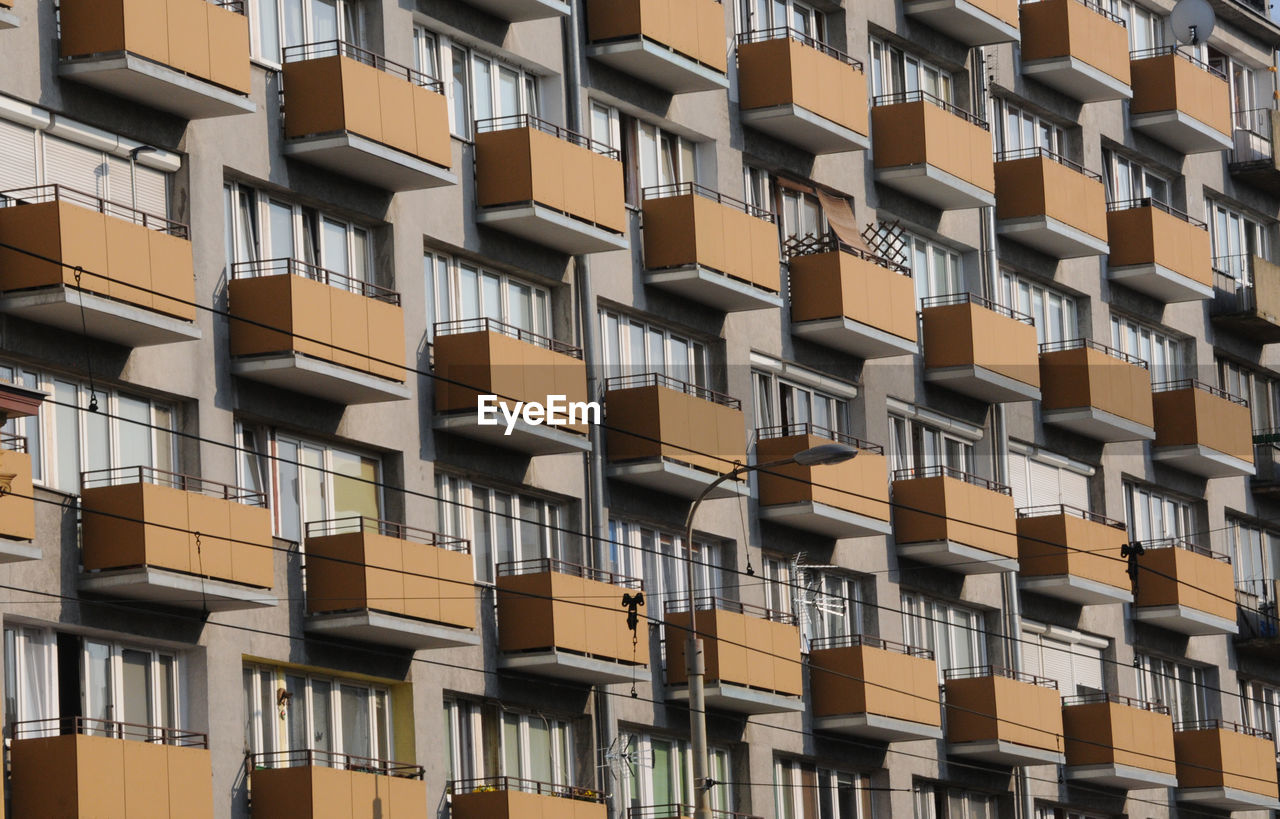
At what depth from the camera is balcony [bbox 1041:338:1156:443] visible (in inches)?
2323

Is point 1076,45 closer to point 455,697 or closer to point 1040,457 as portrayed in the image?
point 1040,457

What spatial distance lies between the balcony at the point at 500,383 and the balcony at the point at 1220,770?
22267mm

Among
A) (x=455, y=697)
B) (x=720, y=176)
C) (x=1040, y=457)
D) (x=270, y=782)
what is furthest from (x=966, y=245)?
(x=270, y=782)

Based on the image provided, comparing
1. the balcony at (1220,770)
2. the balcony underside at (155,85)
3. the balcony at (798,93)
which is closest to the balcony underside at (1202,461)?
the balcony at (1220,770)

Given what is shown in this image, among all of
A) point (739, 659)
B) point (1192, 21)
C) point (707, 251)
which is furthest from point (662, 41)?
point (1192, 21)

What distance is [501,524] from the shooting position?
44.1 m

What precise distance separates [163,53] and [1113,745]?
28257mm

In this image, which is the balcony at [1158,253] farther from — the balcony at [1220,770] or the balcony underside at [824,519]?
the balcony underside at [824,519]

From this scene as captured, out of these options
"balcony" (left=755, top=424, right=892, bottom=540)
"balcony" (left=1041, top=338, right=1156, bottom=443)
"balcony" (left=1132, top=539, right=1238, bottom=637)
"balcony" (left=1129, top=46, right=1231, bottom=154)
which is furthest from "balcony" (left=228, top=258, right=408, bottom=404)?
"balcony" (left=1129, top=46, right=1231, bottom=154)

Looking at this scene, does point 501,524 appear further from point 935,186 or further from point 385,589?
point 935,186

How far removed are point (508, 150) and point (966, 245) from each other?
53.8ft

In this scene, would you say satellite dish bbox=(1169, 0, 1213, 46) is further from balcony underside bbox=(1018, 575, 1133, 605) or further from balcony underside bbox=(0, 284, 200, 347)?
balcony underside bbox=(0, 284, 200, 347)

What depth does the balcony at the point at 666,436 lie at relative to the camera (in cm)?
4606

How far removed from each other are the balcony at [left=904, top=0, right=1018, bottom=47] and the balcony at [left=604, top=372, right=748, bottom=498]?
41.4ft
